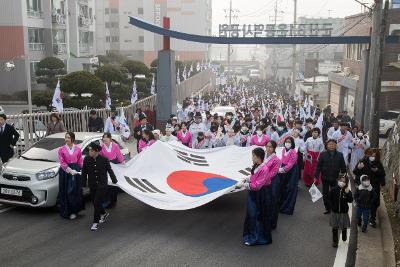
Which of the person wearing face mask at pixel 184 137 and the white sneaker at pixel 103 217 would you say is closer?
the white sneaker at pixel 103 217

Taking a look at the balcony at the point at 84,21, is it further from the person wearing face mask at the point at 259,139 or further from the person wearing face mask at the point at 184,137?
the person wearing face mask at the point at 259,139

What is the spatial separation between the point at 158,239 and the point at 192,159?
11.7 feet

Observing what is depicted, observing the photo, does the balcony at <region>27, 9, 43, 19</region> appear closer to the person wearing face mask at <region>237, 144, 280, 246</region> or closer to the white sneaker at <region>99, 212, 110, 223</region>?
the white sneaker at <region>99, 212, 110, 223</region>

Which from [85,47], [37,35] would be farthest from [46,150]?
[85,47]

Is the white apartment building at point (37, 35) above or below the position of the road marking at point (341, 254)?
above

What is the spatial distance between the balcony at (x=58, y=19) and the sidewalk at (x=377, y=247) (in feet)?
131

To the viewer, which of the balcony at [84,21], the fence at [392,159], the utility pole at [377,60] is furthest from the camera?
the balcony at [84,21]

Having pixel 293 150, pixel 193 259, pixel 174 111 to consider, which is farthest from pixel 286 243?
pixel 174 111

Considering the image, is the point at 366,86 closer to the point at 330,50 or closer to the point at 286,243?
the point at 286,243

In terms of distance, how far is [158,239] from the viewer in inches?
335

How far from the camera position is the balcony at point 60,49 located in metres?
44.8

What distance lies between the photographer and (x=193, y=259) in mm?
7625

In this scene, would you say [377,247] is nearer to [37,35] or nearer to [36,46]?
[36,46]

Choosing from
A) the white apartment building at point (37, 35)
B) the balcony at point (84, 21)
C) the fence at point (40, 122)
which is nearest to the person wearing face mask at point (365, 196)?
the fence at point (40, 122)
